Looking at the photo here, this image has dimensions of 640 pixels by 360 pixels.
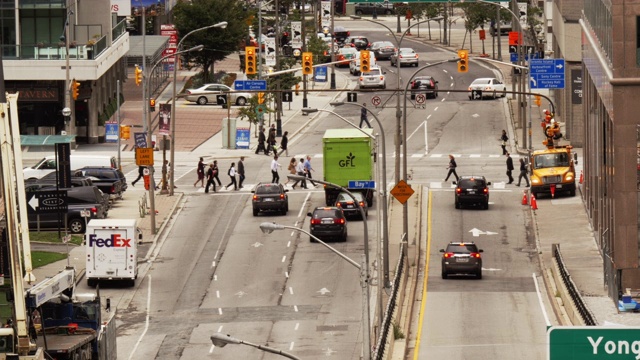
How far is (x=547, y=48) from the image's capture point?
412 ft

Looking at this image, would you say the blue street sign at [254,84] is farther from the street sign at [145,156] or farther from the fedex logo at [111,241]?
the fedex logo at [111,241]

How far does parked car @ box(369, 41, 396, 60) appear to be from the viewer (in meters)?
138

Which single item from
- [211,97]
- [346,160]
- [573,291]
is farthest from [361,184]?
[211,97]

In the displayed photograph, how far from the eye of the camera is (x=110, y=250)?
6475 centimetres

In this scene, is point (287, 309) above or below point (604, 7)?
below

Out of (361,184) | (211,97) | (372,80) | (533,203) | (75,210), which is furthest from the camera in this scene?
(372,80)

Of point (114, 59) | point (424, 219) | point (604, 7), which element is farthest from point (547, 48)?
point (604, 7)

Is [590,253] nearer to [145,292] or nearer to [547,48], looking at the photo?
[145,292]

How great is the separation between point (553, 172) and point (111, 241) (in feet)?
85.2

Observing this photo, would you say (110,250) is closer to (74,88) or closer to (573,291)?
(573,291)

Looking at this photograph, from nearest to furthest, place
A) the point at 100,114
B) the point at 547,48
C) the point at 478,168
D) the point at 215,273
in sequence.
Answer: the point at 215,273 → the point at 478,168 → the point at 100,114 → the point at 547,48

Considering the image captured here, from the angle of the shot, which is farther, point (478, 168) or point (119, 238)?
point (478, 168)

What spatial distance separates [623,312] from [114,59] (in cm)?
5751

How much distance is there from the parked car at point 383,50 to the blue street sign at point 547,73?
48.8 metres
